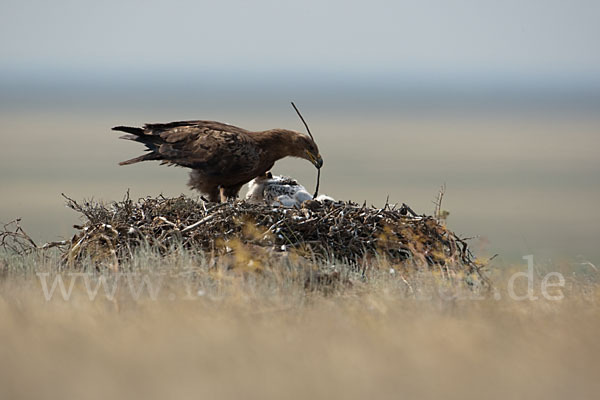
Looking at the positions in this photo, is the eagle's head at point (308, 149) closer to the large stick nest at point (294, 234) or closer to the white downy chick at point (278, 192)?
the white downy chick at point (278, 192)

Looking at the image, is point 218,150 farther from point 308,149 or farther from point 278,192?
point 308,149

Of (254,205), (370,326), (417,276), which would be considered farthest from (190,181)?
(370,326)

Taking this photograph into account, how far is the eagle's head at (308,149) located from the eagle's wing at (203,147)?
45 cm

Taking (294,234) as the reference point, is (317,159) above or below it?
above

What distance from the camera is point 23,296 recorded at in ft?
20.4

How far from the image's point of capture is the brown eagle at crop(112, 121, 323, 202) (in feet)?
30.0

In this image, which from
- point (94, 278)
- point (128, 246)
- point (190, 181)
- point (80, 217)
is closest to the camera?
point (94, 278)

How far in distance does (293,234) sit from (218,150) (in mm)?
1721

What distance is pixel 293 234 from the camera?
790 cm

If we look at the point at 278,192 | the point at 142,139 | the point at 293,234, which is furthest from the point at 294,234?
the point at 142,139

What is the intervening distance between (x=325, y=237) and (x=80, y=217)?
268cm

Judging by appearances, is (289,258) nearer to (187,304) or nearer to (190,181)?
(187,304)

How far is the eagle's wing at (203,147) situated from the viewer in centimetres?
912

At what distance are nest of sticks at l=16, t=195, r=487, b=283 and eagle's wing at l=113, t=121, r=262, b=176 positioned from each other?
0.84 m
